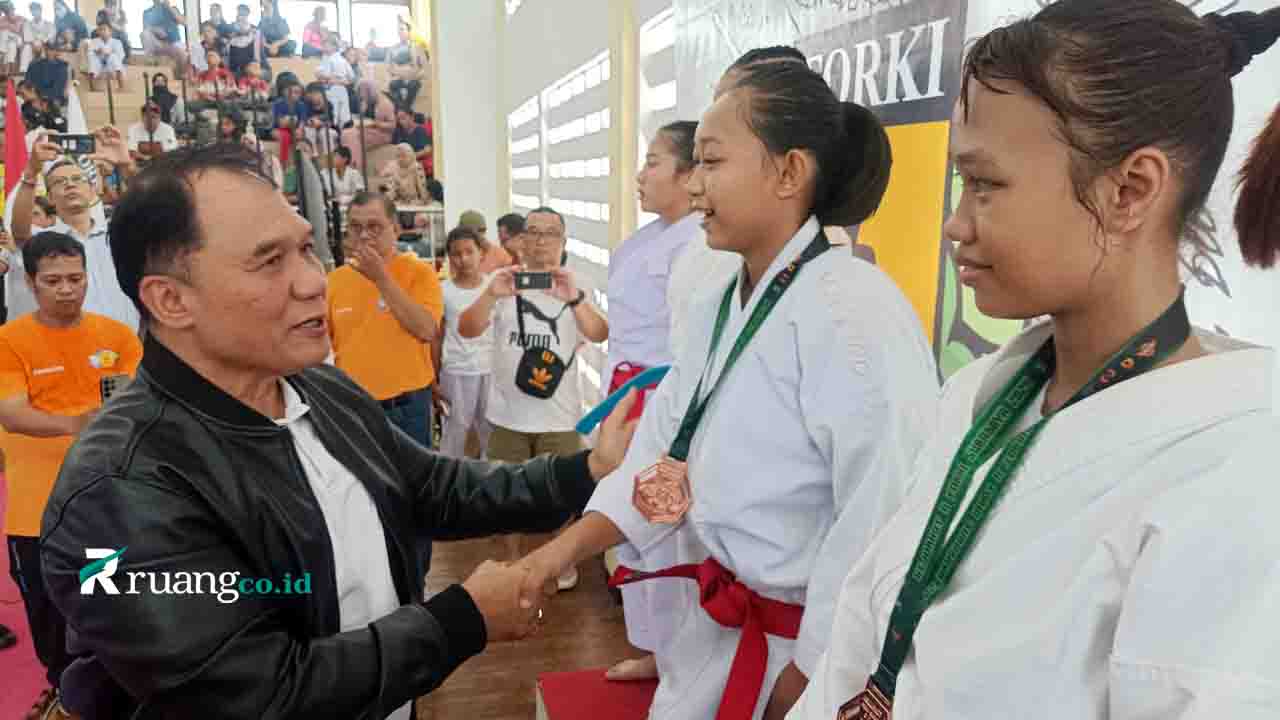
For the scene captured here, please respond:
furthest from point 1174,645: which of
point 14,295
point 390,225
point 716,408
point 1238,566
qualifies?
point 14,295

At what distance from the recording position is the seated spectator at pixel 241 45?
37.8ft

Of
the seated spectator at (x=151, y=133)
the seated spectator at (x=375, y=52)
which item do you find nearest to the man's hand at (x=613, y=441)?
the seated spectator at (x=151, y=133)

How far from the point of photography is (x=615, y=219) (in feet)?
16.1

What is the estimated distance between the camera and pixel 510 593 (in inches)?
57.1

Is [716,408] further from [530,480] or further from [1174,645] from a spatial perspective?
[1174,645]

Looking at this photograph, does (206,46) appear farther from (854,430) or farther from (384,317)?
(854,430)

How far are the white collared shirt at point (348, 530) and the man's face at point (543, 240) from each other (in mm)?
2420

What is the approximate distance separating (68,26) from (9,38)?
2.63 ft

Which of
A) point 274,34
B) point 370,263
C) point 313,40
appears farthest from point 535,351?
point 274,34

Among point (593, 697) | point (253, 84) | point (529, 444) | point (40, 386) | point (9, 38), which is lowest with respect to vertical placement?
point (593, 697)

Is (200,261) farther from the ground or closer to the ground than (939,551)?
farther from the ground

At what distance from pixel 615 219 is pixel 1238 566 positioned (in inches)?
172

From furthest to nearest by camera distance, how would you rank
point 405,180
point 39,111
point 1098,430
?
point 405,180 < point 39,111 < point 1098,430

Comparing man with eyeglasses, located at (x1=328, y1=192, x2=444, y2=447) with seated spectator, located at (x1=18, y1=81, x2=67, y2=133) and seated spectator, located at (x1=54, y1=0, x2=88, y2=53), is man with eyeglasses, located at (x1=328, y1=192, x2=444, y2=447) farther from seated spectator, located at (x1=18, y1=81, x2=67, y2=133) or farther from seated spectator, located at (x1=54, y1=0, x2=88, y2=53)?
seated spectator, located at (x1=54, y1=0, x2=88, y2=53)
